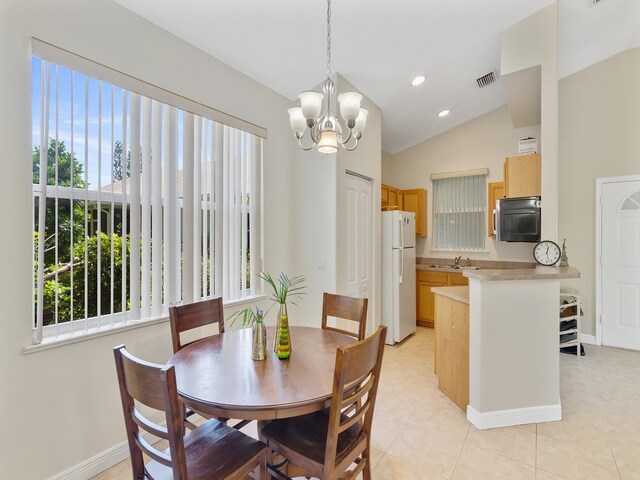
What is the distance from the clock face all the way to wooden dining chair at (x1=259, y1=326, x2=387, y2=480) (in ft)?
6.81

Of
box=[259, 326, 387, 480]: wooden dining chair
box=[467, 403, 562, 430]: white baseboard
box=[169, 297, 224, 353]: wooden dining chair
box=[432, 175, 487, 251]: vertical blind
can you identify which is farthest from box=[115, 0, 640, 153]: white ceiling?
box=[467, 403, 562, 430]: white baseboard

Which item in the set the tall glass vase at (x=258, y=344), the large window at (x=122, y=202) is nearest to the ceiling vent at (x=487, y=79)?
the large window at (x=122, y=202)

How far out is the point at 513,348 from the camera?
2348mm

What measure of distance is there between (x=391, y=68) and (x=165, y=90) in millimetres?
2178

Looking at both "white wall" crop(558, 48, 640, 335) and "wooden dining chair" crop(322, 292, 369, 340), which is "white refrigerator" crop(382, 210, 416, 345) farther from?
"white wall" crop(558, 48, 640, 335)

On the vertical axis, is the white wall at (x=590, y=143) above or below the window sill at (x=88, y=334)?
above

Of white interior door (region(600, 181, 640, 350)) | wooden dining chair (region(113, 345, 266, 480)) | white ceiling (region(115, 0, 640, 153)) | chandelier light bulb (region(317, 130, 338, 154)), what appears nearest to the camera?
wooden dining chair (region(113, 345, 266, 480))

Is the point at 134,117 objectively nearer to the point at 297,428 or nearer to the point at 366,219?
the point at 297,428

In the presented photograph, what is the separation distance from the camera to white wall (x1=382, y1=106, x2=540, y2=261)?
4.73 meters

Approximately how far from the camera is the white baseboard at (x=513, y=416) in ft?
7.56

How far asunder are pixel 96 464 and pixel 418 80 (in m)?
4.22

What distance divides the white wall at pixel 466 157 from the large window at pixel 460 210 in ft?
0.34

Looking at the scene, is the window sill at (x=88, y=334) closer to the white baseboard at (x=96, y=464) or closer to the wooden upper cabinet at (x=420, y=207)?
the white baseboard at (x=96, y=464)

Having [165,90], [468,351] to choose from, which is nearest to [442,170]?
[468,351]
